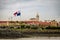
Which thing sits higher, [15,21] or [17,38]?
[15,21]

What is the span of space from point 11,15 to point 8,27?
0.62 feet

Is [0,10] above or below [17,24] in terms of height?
above

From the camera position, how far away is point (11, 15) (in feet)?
11.3

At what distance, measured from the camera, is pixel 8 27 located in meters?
3.45

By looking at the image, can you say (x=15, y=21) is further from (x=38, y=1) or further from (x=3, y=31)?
(x=38, y=1)

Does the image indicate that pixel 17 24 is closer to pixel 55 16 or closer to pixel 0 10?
pixel 0 10

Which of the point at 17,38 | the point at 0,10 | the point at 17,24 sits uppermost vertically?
the point at 0,10

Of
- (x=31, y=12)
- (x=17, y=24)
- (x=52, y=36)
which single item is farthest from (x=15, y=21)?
(x=52, y=36)

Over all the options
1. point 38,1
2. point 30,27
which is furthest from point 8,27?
point 38,1

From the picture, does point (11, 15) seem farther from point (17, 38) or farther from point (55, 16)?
point (55, 16)

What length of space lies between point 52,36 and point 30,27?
36 cm

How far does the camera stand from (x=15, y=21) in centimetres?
345

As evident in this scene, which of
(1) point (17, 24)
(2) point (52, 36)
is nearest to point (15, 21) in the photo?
(1) point (17, 24)

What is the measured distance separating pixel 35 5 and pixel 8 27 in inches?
20.9
